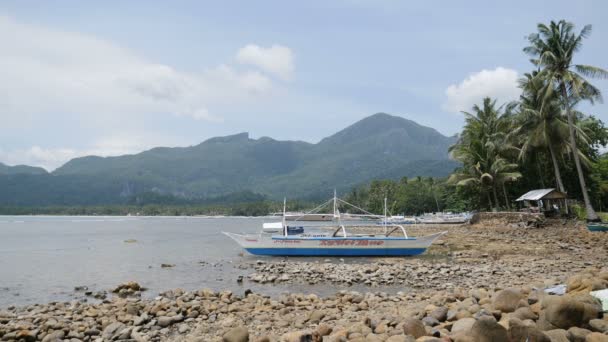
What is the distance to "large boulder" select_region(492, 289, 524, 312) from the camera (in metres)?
7.32

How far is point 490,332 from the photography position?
5.68 metres

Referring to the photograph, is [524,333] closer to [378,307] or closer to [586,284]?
[586,284]

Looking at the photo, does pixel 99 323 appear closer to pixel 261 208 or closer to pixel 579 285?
pixel 579 285

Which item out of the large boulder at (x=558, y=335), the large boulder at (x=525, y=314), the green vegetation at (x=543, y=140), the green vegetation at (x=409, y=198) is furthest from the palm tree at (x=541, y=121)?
the green vegetation at (x=409, y=198)

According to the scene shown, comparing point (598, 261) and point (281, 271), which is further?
point (281, 271)

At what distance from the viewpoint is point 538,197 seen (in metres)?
37.1

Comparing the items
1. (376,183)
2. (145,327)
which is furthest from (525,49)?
(376,183)

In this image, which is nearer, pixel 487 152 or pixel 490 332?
pixel 490 332

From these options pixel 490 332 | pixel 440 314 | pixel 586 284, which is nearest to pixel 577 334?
pixel 490 332

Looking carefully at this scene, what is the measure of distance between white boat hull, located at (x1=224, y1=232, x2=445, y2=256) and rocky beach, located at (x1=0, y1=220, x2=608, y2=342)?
87 cm

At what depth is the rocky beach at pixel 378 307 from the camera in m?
6.31

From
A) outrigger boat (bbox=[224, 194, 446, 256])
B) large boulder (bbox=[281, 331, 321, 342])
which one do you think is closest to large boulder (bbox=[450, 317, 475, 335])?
large boulder (bbox=[281, 331, 321, 342])

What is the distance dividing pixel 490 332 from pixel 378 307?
20.2ft

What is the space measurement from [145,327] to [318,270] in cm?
1067
